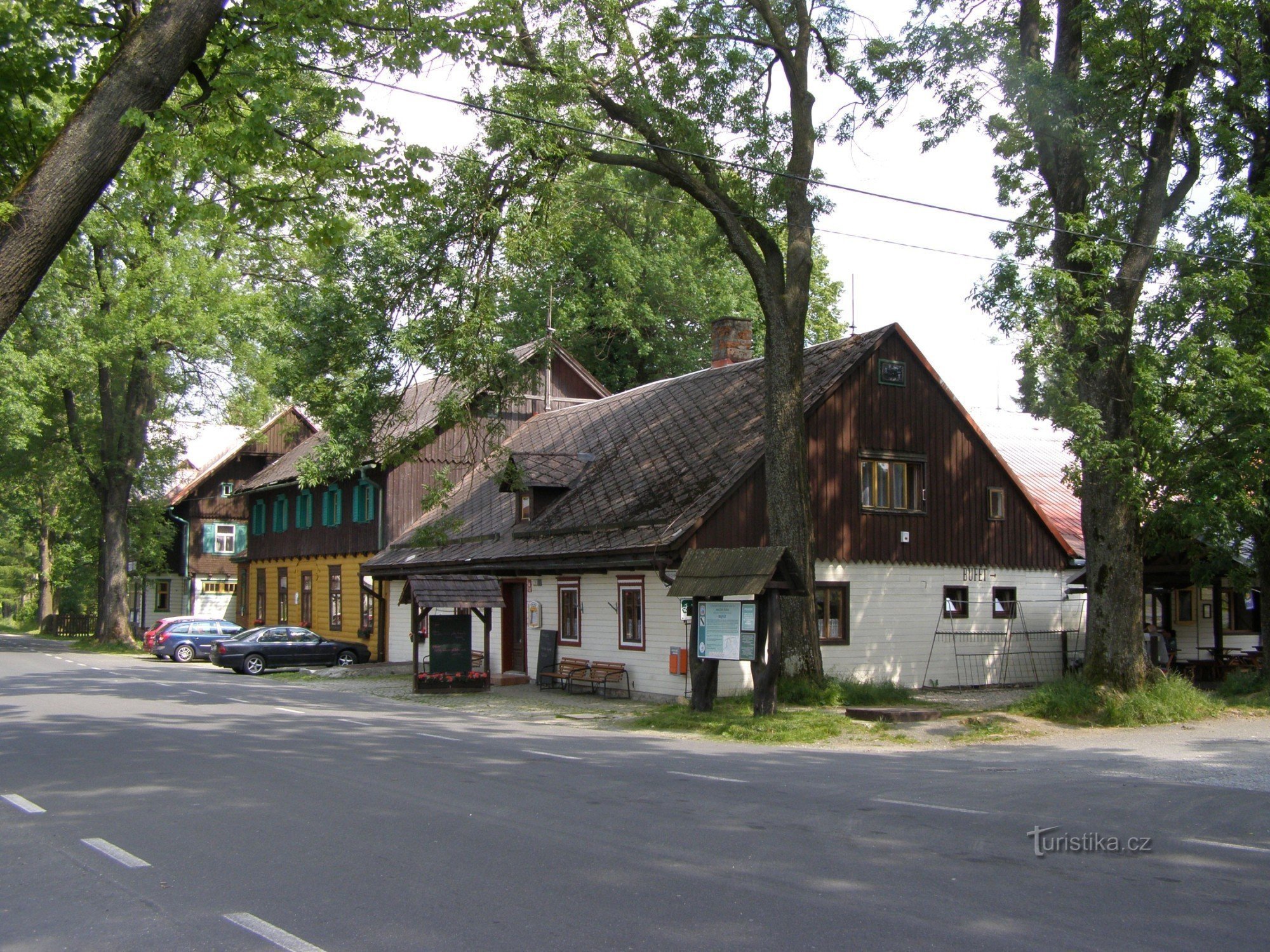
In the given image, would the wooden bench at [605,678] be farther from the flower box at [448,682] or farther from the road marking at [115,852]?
the road marking at [115,852]

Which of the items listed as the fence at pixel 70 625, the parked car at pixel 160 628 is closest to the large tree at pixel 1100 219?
the parked car at pixel 160 628

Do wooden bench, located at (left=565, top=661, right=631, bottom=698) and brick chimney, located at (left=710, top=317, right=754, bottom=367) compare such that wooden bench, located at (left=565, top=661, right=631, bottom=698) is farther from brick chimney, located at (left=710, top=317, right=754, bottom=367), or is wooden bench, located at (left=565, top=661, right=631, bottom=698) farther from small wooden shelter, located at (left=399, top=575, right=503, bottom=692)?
brick chimney, located at (left=710, top=317, right=754, bottom=367)

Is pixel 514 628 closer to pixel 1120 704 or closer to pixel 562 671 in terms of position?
pixel 562 671

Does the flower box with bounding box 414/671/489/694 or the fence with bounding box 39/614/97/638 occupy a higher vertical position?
the flower box with bounding box 414/671/489/694

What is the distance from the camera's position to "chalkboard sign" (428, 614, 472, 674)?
24406 mm

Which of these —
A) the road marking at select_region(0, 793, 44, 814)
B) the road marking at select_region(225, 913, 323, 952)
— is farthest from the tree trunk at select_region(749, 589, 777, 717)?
the road marking at select_region(225, 913, 323, 952)

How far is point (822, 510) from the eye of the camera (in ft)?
76.9

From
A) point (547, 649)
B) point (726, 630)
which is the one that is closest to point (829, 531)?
point (726, 630)

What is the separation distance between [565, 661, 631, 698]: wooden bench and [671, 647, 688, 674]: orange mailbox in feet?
4.97

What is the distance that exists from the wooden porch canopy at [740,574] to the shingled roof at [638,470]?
2.35 metres

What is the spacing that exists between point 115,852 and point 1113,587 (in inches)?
606

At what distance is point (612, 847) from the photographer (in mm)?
8398

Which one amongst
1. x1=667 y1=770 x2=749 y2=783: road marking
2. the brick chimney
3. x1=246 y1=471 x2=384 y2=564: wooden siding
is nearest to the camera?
x1=667 y1=770 x2=749 y2=783: road marking

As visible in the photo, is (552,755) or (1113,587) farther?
(1113,587)
